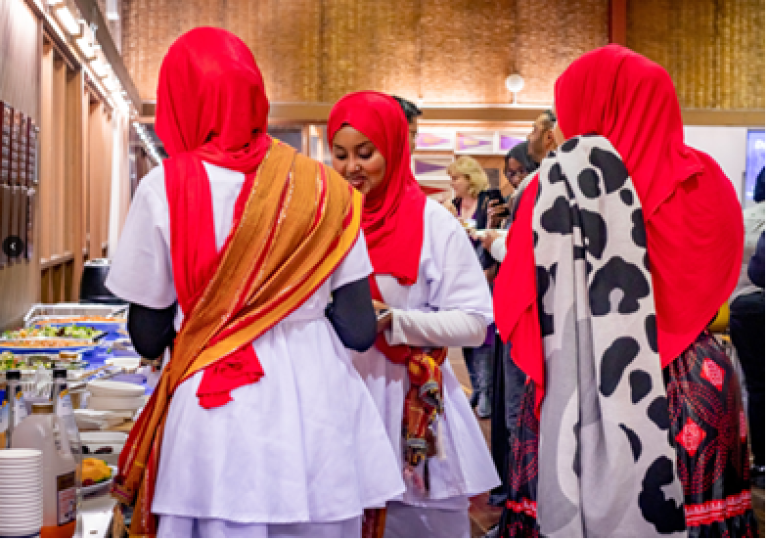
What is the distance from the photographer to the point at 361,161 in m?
2.32

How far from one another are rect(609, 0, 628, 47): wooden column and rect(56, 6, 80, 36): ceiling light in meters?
7.93

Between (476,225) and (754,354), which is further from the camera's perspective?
(476,225)

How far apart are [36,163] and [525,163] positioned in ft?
8.59

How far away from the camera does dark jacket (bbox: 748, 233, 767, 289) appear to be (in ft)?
14.4

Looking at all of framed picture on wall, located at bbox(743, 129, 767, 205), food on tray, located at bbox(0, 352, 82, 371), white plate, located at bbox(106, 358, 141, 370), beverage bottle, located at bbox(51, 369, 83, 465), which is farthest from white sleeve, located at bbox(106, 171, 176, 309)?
framed picture on wall, located at bbox(743, 129, 767, 205)

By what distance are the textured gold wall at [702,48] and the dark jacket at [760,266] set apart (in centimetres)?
793

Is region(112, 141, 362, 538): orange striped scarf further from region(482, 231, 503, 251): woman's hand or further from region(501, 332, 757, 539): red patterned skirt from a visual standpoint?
region(482, 231, 503, 251): woman's hand

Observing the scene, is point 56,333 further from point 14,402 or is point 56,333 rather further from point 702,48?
point 702,48

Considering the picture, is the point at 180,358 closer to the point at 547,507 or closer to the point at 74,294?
→ the point at 547,507

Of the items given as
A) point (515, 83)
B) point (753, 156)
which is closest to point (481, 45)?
point (515, 83)

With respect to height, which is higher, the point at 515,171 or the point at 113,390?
the point at 515,171

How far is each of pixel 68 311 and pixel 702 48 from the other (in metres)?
9.70

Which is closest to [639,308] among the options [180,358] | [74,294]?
[180,358]

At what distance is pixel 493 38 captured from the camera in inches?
455
